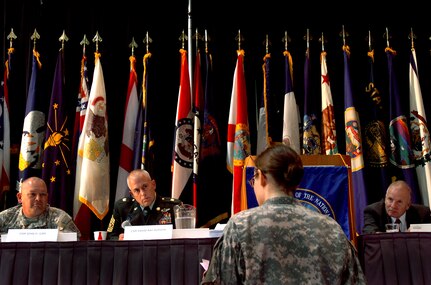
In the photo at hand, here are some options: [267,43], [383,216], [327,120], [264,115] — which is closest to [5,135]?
[264,115]

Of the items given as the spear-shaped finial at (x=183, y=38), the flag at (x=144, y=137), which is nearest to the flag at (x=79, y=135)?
the flag at (x=144, y=137)

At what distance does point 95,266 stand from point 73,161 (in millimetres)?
2809

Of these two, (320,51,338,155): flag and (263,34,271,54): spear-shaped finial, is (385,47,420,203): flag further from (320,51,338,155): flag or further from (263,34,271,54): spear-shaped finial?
(263,34,271,54): spear-shaped finial

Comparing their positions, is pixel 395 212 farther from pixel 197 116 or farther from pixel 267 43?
pixel 267 43

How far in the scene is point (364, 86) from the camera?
6301mm

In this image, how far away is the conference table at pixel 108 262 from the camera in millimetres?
3320

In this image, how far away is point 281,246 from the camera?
6.52ft

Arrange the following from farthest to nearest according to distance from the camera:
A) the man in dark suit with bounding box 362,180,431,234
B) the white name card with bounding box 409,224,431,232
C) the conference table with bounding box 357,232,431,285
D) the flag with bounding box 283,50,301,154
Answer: the flag with bounding box 283,50,301,154 < the man in dark suit with bounding box 362,180,431,234 < the white name card with bounding box 409,224,431,232 < the conference table with bounding box 357,232,431,285

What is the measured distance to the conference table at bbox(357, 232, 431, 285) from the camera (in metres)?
3.28

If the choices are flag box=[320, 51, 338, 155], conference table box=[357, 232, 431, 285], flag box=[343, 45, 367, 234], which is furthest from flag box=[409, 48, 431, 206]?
conference table box=[357, 232, 431, 285]

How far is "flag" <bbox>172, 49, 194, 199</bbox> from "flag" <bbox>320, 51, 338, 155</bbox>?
1239mm

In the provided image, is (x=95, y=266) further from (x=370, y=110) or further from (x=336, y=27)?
(x=336, y=27)

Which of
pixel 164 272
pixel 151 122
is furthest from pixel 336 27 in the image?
pixel 164 272

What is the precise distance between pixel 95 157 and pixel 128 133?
409 mm
